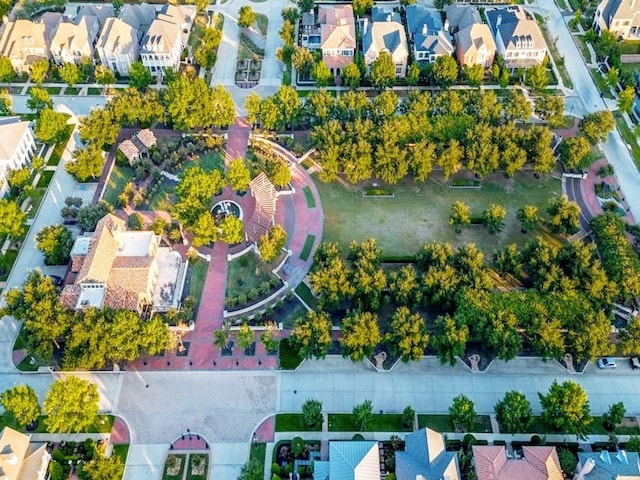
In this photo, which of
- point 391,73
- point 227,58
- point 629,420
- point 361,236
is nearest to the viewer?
point 629,420

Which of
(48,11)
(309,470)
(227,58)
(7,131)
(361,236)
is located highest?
(48,11)

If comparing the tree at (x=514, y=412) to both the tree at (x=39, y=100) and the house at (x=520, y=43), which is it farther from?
the tree at (x=39, y=100)

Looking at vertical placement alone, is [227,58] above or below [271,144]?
above

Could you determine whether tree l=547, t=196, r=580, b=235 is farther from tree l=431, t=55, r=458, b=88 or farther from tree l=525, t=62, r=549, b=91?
tree l=431, t=55, r=458, b=88

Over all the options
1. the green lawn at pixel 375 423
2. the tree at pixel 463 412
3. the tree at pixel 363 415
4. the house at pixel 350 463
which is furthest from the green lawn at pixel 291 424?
the tree at pixel 463 412

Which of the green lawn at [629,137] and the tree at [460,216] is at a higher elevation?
the green lawn at [629,137]

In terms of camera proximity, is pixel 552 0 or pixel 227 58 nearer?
pixel 227 58

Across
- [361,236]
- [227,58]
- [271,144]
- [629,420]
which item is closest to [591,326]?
[629,420]

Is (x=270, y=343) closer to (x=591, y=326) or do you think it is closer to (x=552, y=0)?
(x=591, y=326)
